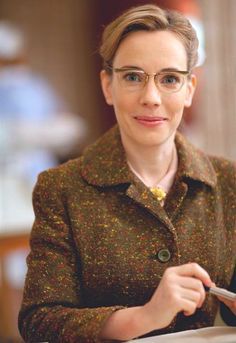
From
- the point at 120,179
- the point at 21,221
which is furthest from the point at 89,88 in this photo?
the point at 120,179

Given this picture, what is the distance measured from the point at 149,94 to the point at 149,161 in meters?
0.19

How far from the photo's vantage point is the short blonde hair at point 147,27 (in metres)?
1.32

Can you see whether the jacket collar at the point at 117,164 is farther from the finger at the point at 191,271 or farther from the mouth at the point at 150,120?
the finger at the point at 191,271

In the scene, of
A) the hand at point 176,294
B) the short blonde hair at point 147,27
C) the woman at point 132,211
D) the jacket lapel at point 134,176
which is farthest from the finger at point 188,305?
the short blonde hair at point 147,27

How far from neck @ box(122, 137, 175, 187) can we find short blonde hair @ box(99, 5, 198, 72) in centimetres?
18

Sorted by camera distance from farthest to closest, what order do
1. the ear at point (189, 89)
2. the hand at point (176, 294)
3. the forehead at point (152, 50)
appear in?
the ear at point (189, 89) < the forehead at point (152, 50) < the hand at point (176, 294)

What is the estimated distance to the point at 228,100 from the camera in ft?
10.8

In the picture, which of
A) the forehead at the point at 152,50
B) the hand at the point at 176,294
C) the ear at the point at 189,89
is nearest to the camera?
the hand at the point at 176,294

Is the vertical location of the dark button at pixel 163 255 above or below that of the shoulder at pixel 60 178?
below

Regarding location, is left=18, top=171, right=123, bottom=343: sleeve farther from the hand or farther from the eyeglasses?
the eyeglasses

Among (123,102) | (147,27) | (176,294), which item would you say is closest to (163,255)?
(176,294)

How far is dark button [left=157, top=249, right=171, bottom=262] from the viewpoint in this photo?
1.35m

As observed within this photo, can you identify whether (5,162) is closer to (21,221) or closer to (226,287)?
(21,221)

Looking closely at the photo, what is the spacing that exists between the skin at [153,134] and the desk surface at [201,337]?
0.04 meters
